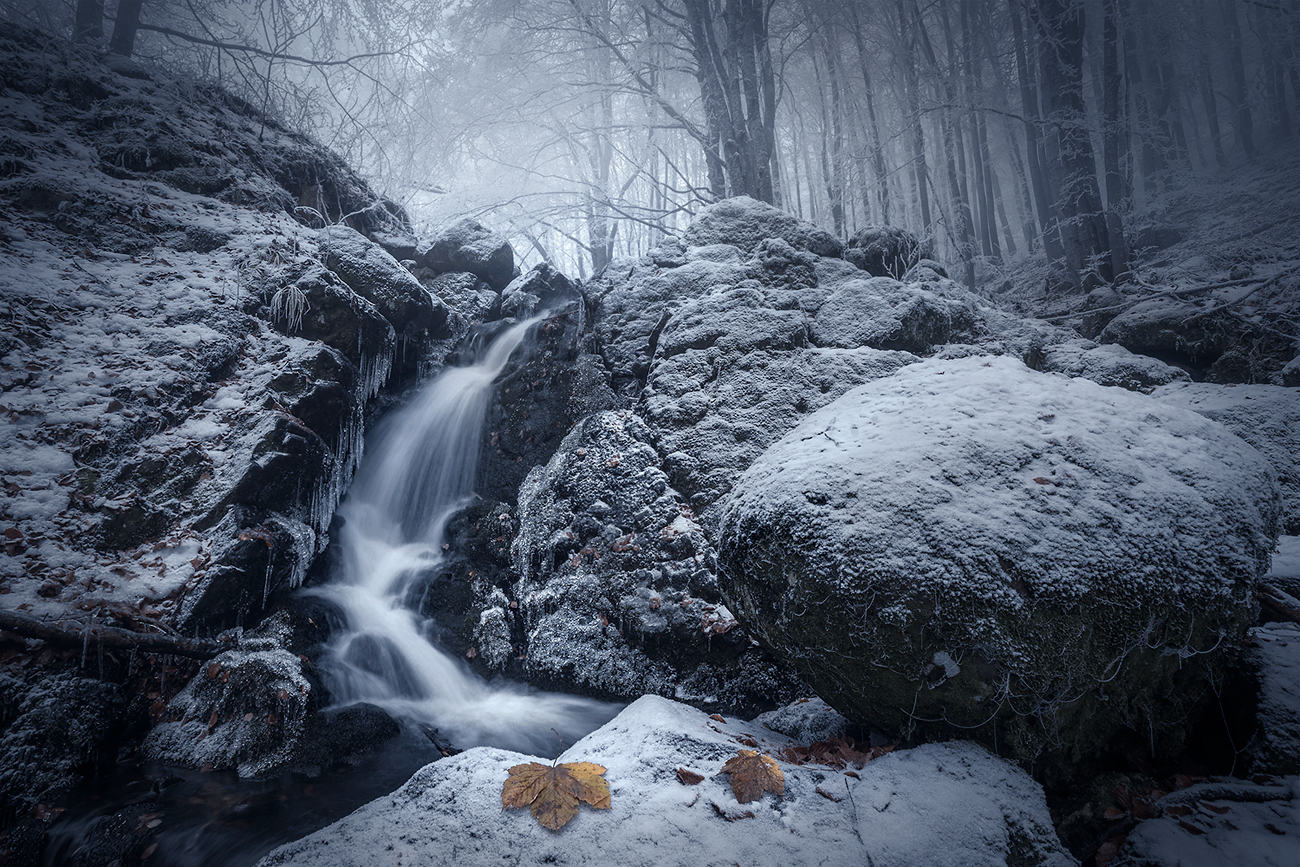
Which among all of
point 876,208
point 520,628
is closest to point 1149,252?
point 876,208

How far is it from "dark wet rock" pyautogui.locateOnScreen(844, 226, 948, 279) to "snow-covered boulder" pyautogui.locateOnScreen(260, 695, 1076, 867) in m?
5.56

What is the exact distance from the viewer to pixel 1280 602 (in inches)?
100.0

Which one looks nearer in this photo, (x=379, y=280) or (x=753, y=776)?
(x=753, y=776)

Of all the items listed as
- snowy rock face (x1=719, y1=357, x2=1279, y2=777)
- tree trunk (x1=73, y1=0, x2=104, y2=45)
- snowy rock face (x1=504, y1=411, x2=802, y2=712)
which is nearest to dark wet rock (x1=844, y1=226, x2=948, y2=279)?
snowy rock face (x1=504, y1=411, x2=802, y2=712)

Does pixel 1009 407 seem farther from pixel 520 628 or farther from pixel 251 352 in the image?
pixel 251 352

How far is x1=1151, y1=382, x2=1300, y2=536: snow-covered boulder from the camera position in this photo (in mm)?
3467

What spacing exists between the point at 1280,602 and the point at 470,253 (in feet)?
35.2

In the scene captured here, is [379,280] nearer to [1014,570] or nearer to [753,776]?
[753,776]

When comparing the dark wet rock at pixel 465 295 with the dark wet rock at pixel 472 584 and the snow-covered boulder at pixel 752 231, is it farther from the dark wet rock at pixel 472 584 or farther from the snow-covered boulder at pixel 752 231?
the dark wet rock at pixel 472 584

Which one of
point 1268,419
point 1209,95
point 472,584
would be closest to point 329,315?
point 472,584

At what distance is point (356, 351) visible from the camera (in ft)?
19.8

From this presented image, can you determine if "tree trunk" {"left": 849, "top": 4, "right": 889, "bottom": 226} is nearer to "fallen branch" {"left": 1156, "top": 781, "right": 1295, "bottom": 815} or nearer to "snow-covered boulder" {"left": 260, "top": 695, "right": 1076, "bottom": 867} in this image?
"fallen branch" {"left": 1156, "top": 781, "right": 1295, "bottom": 815}

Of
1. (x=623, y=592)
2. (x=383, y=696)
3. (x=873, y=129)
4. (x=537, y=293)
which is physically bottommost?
(x=383, y=696)

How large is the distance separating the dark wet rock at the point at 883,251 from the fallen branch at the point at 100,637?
296 inches
